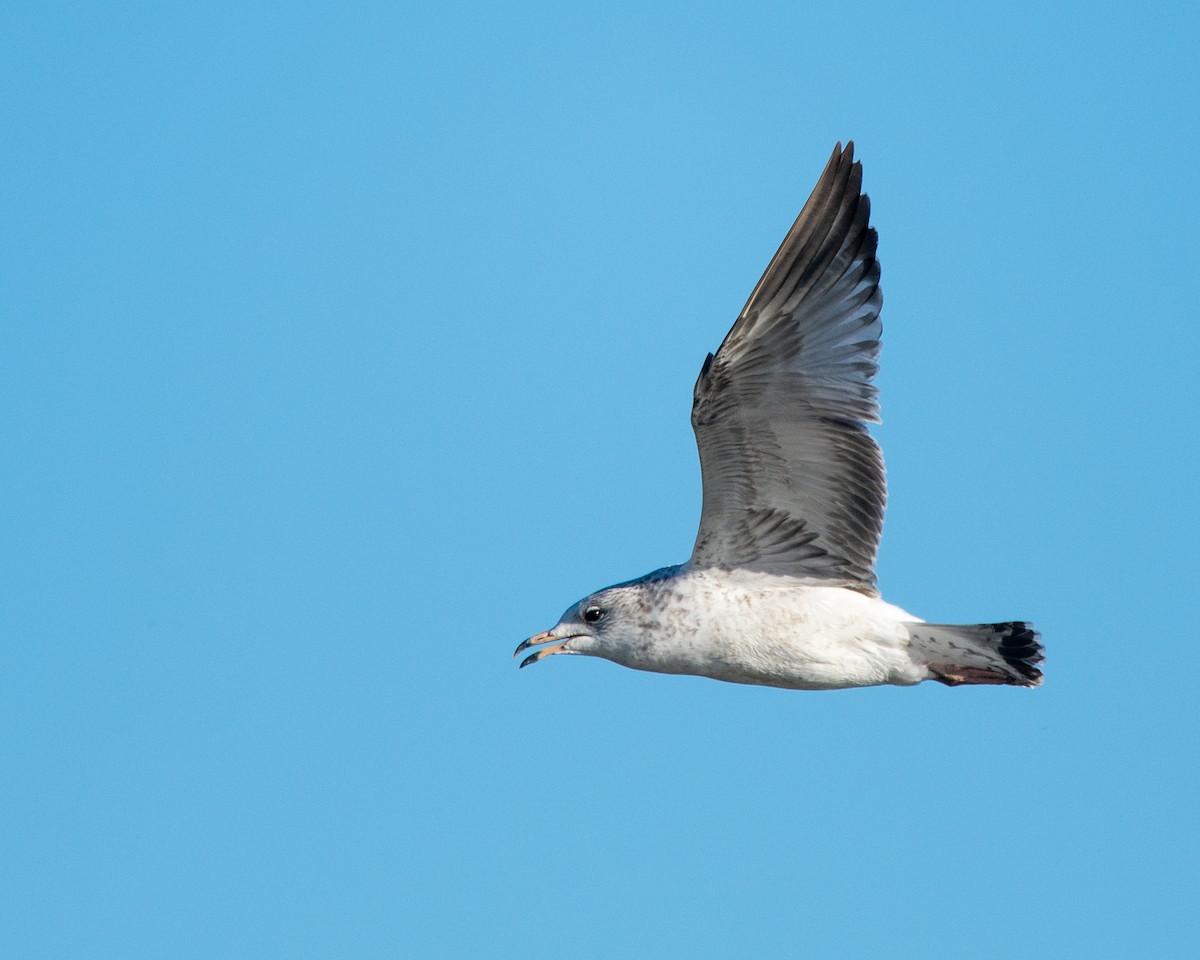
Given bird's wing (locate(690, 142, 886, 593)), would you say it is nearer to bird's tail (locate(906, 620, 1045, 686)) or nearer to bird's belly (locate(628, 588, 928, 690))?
bird's belly (locate(628, 588, 928, 690))

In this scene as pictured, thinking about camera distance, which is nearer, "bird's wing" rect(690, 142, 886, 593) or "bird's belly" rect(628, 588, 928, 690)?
"bird's wing" rect(690, 142, 886, 593)

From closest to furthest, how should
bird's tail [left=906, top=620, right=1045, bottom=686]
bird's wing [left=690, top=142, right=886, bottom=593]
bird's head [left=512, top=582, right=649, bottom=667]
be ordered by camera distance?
bird's wing [left=690, top=142, right=886, bottom=593] < bird's tail [left=906, top=620, right=1045, bottom=686] < bird's head [left=512, top=582, right=649, bottom=667]

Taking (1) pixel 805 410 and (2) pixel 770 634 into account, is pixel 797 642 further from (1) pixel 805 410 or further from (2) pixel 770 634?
(1) pixel 805 410

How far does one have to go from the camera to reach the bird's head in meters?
13.0

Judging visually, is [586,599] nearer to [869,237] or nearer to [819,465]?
[819,465]

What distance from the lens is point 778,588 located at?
42.6 ft

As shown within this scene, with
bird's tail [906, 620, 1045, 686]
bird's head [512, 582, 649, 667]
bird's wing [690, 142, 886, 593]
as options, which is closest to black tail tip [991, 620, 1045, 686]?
bird's tail [906, 620, 1045, 686]

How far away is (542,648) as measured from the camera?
13320 mm

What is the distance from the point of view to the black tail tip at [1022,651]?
12.7 m

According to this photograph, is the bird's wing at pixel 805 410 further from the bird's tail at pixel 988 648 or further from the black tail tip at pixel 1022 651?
the black tail tip at pixel 1022 651

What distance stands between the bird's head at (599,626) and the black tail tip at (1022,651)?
7.92 ft

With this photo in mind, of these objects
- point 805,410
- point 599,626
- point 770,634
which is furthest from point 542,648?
point 805,410

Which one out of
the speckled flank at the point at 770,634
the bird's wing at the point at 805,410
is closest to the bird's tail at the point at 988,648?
the speckled flank at the point at 770,634

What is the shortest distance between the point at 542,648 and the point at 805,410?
2501mm
